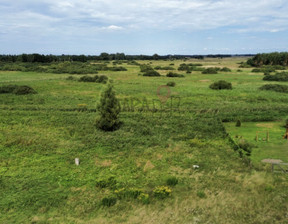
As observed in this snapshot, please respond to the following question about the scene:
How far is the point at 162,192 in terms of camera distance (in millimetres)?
12953

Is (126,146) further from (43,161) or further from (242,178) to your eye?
(242,178)

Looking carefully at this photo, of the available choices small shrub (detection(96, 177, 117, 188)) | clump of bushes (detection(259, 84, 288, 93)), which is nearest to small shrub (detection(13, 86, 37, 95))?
small shrub (detection(96, 177, 117, 188))

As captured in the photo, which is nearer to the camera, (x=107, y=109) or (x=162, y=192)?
(x=162, y=192)

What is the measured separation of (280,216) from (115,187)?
8750mm

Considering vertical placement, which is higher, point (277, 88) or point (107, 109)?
point (277, 88)

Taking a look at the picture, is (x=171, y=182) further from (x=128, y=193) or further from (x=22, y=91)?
(x=22, y=91)

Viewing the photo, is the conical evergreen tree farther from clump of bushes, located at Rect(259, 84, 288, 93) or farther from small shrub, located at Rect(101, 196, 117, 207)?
clump of bushes, located at Rect(259, 84, 288, 93)

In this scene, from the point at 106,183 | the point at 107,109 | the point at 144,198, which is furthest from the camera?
the point at 107,109

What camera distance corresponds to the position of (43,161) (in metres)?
17.2

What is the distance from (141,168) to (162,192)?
370cm

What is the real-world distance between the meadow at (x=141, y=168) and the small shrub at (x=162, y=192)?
2.3 inches

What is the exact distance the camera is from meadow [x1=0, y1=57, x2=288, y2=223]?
38.1 feet

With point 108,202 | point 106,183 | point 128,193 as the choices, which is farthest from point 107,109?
point 108,202

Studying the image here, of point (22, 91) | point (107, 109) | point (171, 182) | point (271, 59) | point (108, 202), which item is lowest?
point (108, 202)
